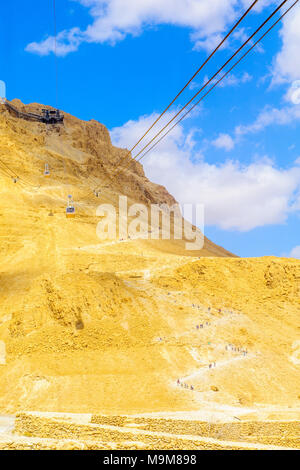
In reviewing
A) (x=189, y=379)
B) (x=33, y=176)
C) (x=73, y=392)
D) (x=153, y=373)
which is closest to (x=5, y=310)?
(x=73, y=392)

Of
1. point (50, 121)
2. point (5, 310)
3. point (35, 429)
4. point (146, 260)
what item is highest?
point (50, 121)

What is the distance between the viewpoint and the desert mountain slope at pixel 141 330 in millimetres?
18109

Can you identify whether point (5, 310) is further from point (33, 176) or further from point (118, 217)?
point (33, 176)

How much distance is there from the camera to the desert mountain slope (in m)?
18.1

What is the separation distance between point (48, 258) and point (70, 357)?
55.8ft

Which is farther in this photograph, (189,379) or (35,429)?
(189,379)

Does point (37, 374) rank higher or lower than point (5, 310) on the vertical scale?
lower

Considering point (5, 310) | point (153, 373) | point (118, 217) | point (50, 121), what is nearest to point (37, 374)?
point (153, 373)

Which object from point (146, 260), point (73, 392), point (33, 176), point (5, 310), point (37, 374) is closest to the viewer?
point (73, 392)

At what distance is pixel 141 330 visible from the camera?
74.7 feet

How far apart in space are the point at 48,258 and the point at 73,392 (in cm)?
1977

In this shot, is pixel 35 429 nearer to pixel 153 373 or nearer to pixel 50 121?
pixel 153 373

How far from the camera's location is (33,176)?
55438 mm
